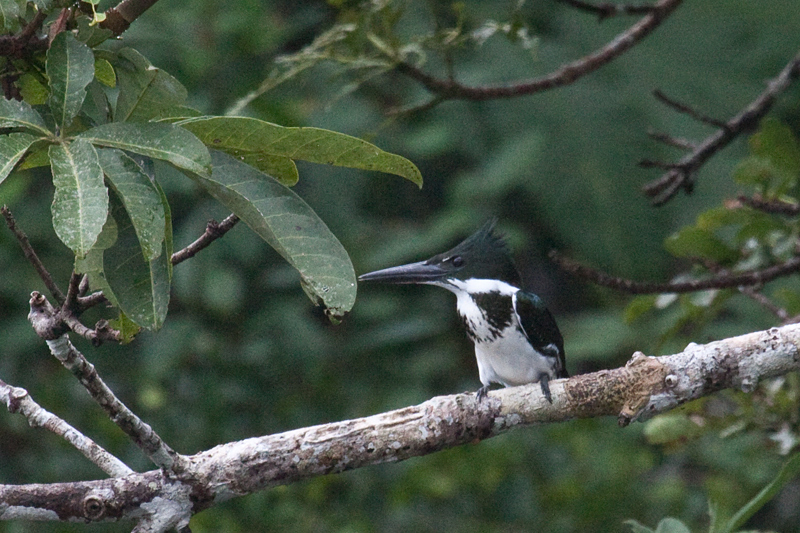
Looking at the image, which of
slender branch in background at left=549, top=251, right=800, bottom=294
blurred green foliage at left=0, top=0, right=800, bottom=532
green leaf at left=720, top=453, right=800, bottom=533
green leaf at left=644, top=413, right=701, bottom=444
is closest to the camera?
green leaf at left=720, top=453, right=800, bottom=533

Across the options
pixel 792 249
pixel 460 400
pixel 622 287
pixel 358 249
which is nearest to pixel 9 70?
pixel 460 400

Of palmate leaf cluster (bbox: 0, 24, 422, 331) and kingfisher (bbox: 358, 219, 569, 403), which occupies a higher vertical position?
palmate leaf cluster (bbox: 0, 24, 422, 331)

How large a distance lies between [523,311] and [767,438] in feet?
2.70

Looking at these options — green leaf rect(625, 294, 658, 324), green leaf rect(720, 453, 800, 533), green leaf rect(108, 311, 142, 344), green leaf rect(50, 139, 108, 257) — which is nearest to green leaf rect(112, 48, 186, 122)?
green leaf rect(50, 139, 108, 257)

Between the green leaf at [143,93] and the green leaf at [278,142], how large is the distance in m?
0.08

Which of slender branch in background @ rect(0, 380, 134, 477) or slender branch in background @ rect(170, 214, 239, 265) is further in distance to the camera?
slender branch in background @ rect(0, 380, 134, 477)

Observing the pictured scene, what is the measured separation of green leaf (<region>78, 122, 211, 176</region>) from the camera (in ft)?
4.10

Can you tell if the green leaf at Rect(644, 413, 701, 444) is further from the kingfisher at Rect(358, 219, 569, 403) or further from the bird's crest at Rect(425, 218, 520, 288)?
the bird's crest at Rect(425, 218, 520, 288)

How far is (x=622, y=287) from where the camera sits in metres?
2.42

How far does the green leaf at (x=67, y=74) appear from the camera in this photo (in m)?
1.31

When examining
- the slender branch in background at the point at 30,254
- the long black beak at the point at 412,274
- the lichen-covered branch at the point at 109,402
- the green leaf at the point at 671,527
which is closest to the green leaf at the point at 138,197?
the slender branch in background at the point at 30,254

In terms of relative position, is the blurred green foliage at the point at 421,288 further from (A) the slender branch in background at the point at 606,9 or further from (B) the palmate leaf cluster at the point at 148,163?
(B) the palmate leaf cluster at the point at 148,163

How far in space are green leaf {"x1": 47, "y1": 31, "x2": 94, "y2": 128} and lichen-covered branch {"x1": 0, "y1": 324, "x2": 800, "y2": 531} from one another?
2.20ft

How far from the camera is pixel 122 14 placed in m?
1.52
